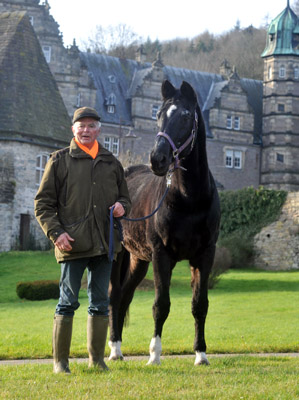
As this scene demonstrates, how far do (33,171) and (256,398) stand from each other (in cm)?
3288

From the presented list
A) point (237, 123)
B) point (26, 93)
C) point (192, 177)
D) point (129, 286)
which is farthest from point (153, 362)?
point (237, 123)

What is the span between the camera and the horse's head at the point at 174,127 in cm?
724

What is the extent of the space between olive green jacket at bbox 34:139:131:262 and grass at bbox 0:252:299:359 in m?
3.35

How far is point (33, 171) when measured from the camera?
125ft

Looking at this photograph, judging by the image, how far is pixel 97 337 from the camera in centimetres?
738

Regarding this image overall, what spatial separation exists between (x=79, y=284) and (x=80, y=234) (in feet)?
1.66

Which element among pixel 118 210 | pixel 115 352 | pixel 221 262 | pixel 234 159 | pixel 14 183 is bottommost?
pixel 221 262

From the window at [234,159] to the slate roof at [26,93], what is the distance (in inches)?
1135

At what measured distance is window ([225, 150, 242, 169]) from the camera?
219 feet

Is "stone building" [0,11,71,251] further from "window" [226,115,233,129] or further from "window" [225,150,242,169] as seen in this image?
"window" [225,150,242,169]

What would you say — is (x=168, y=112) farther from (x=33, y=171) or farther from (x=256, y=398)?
(x=33, y=171)

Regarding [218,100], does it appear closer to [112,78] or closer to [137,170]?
[112,78]

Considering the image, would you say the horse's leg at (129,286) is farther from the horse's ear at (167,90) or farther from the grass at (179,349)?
the horse's ear at (167,90)

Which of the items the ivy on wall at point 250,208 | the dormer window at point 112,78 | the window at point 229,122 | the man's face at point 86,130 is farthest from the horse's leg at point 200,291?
the window at point 229,122
